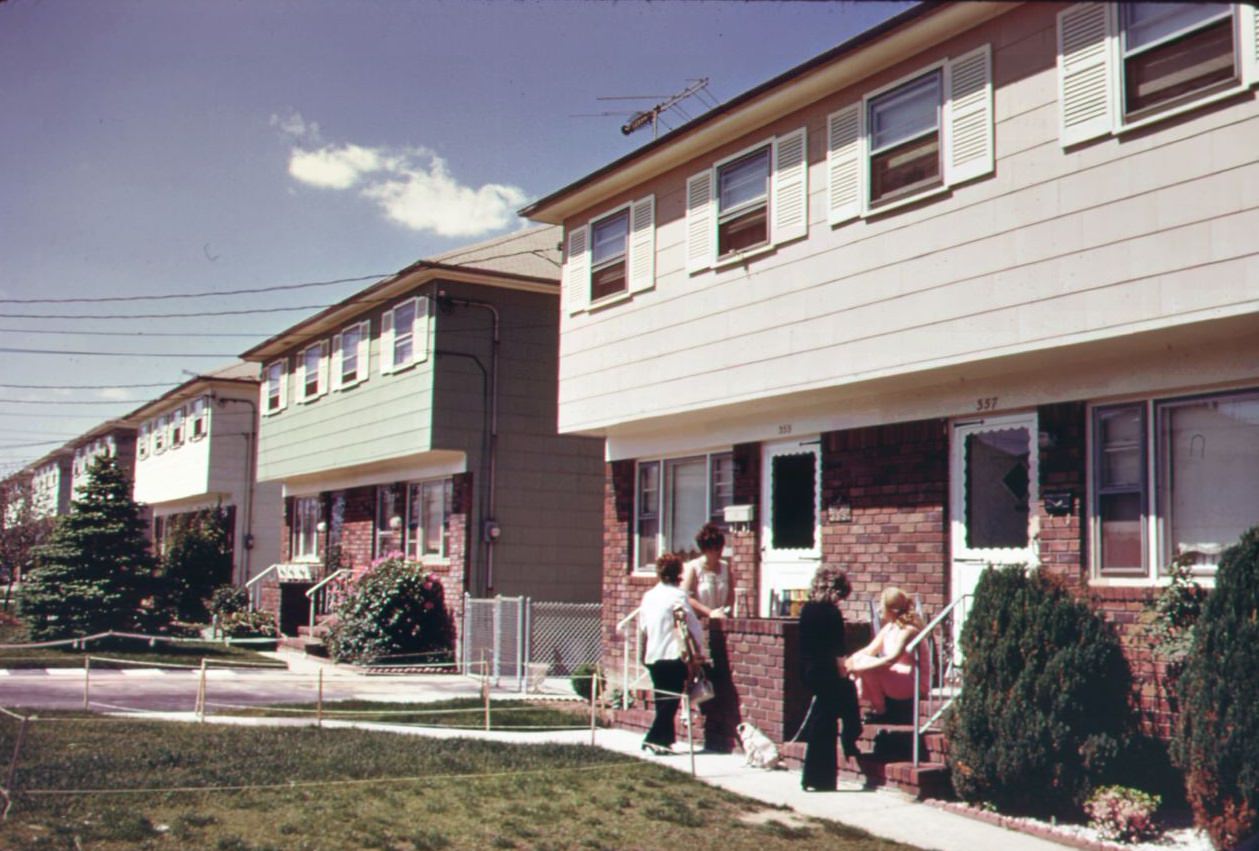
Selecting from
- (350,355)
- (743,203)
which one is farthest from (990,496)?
(350,355)

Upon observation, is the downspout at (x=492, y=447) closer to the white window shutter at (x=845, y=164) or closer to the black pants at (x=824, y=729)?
the white window shutter at (x=845, y=164)

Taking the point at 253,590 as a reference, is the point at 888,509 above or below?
above

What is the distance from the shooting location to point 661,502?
16.9 meters

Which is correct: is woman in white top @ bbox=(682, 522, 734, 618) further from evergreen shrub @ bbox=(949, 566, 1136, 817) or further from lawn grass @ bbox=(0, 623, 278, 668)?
lawn grass @ bbox=(0, 623, 278, 668)

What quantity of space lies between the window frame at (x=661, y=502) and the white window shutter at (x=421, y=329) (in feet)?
20.3

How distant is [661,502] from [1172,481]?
7.66m

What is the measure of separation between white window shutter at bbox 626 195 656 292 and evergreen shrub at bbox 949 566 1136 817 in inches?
292

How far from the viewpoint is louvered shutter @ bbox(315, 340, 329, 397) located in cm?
2712

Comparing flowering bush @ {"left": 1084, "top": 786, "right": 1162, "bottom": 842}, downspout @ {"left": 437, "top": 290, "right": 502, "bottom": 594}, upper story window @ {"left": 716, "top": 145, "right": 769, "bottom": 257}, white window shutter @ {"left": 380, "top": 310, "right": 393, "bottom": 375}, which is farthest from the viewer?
white window shutter @ {"left": 380, "top": 310, "right": 393, "bottom": 375}

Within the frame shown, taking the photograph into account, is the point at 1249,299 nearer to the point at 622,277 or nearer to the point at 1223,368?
the point at 1223,368

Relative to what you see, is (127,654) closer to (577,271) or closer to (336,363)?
(336,363)

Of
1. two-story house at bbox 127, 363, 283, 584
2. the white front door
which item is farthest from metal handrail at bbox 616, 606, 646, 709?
two-story house at bbox 127, 363, 283, 584

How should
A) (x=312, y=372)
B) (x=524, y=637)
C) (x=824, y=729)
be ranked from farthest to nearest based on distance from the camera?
(x=312, y=372)
(x=524, y=637)
(x=824, y=729)

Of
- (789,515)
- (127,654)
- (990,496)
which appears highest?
(990,496)
